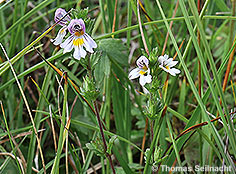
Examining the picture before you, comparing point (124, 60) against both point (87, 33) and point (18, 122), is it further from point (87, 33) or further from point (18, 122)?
point (18, 122)

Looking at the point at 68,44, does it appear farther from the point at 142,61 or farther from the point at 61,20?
the point at 142,61

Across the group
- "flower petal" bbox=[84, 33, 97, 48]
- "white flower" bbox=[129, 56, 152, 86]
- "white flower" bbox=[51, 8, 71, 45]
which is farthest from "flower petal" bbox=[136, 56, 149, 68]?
"white flower" bbox=[51, 8, 71, 45]

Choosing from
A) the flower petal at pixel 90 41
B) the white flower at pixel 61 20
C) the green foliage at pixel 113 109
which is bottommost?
the green foliage at pixel 113 109

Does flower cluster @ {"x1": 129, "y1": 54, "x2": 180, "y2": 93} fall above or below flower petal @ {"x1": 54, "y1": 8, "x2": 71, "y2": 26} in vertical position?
below

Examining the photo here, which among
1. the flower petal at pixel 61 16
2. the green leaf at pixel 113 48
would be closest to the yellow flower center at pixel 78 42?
the flower petal at pixel 61 16

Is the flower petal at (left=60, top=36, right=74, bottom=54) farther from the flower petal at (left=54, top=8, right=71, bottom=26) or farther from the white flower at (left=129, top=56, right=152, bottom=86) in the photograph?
the white flower at (left=129, top=56, right=152, bottom=86)

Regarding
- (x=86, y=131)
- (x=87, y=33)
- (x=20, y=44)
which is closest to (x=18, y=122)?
(x=86, y=131)

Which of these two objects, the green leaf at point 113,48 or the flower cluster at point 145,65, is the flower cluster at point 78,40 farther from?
the green leaf at point 113,48

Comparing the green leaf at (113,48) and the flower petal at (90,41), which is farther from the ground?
the flower petal at (90,41)
